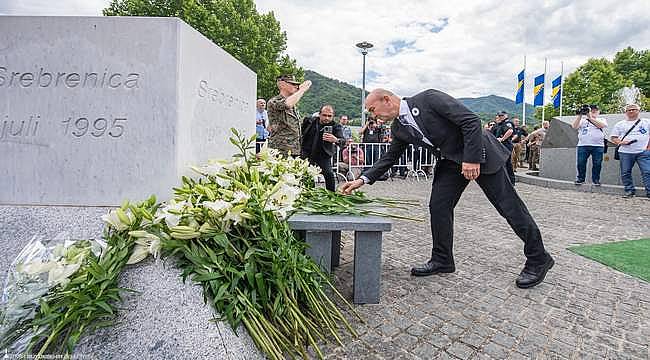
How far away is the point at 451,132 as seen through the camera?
10.8ft

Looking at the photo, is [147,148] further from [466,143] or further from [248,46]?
[248,46]

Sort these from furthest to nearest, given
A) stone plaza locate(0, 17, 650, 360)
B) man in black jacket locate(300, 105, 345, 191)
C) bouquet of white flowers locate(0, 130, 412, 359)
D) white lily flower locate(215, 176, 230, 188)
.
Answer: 1. man in black jacket locate(300, 105, 345, 191)
2. white lily flower locate(215, 176, 230, 188)
3. stone plaza locate(0, 17, 650, 360)
4. bouquet of white flowers locate(0, 130, 412, 359)

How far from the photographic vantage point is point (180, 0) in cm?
2953

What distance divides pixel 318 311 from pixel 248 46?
1191 inches

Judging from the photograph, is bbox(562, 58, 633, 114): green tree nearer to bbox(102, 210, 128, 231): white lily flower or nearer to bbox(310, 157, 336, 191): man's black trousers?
bbox(310, 157, 336, 191): man's black trousers

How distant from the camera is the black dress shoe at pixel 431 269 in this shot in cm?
357

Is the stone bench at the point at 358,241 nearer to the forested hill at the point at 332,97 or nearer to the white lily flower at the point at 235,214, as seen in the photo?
the white lily flower at the point at 235,214

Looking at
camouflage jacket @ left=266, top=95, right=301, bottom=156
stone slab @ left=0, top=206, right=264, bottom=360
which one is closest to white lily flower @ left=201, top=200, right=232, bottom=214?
stone slab @ left=0, top=206, right=264, bottom=360

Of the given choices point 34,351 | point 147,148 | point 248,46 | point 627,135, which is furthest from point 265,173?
point 248,46

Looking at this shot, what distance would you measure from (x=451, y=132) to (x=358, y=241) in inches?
47.4

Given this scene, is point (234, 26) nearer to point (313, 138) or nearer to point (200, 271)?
point (313, 138)

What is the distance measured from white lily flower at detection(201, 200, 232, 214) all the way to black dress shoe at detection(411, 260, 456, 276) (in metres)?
2.04

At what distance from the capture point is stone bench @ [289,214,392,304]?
260 centimetres

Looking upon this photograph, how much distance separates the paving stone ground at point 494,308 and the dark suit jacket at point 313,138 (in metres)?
1.78
